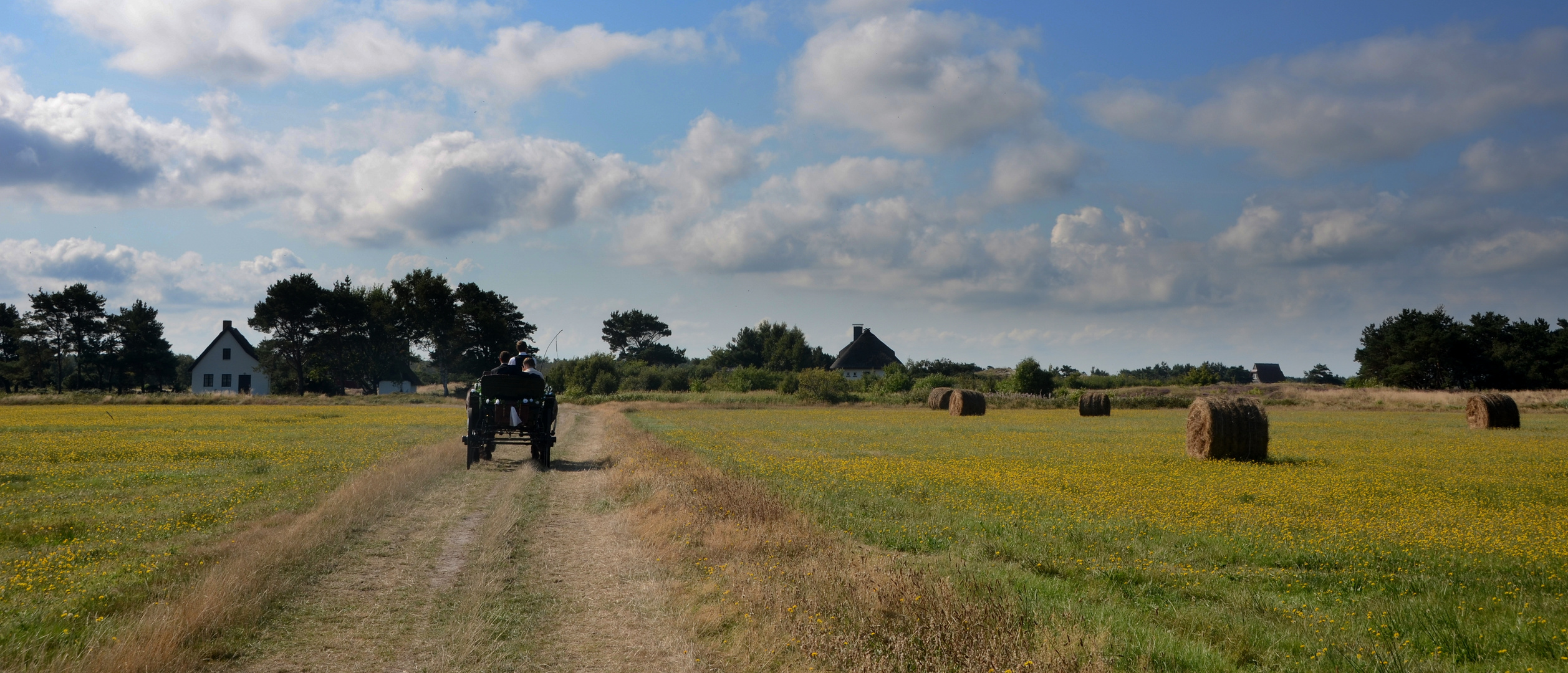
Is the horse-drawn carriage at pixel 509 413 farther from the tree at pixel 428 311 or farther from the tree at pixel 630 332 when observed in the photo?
the tree at pixel 630 332

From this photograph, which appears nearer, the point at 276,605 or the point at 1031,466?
the point at 276,605

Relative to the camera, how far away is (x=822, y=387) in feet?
215

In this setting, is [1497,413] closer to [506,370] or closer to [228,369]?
[506,370]

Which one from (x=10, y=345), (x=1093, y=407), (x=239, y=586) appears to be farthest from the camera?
(x=10, y=345)

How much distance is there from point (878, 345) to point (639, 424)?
8241 centimetres

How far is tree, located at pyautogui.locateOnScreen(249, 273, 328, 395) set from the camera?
250 ft

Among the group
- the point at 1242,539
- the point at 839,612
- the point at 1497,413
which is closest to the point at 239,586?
the point at 839,612

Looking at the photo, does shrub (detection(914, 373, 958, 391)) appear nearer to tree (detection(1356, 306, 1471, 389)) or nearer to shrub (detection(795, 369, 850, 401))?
shrub (detection(795, 369, 850, 401))

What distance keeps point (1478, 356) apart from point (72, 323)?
5390 inches

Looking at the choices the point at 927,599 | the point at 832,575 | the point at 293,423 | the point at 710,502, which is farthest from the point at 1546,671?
the point at 293,423

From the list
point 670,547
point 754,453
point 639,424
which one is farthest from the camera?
point 639,424

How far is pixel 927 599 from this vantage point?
5.71m

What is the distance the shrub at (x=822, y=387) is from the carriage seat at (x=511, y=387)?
47553mm

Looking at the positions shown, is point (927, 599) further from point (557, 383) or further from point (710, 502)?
point (557, 383)
